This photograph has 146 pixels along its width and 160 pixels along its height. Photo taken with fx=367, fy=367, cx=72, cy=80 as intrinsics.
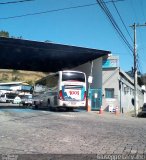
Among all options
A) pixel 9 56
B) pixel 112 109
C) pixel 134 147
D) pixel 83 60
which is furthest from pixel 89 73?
pixel 134 147

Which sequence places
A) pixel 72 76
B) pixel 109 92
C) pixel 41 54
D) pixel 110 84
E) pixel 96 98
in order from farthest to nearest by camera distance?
pixel 96 98
pixel 109 92
pixel 110 84
pixel 41 54
pixel 72 76

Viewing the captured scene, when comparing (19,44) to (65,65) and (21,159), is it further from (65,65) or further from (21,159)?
(21,159)

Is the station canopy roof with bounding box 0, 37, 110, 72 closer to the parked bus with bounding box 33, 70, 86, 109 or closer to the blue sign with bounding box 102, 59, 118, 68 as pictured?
the blue sign with bounding box 102, 59, 118, 68

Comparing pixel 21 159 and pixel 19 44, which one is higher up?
pixel 19 44

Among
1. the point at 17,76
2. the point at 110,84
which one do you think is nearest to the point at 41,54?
the point at 110,84

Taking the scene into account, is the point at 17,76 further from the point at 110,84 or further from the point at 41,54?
the point at 110,84

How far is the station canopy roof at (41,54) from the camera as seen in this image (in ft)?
109

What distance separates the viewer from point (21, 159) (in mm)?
9156

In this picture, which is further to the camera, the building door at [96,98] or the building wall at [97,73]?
the building wall at [97,73]

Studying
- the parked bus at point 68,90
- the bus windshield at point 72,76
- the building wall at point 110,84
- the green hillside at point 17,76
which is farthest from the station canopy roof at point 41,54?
the green hillside at point 17,76

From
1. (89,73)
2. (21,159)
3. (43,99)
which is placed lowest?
(21,159)

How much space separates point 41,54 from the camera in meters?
38.3

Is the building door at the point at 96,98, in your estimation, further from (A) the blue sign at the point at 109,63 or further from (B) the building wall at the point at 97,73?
(A) the blue sign at the point at 109,63

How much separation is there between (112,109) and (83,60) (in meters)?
6.91
